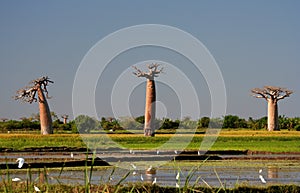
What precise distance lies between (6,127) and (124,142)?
139ft

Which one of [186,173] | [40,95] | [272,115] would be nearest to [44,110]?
[40,95]

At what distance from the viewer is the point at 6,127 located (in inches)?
3359

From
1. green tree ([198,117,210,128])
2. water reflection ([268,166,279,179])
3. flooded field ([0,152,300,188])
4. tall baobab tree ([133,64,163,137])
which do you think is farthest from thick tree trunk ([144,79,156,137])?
water reflection ([268,166,279,179])

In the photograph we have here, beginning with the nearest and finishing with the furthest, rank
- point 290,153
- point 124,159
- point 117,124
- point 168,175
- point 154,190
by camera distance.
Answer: point 154,190 < point 168,175 < point 124,159 < point 290,153 < point 117,124

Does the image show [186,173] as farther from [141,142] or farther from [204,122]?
[204,122]

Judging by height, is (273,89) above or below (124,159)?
above

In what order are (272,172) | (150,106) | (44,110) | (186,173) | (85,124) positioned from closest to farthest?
(186,173) < (272,172) < (44,110) < (150,106) < (85,124)

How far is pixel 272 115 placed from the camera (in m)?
69.8

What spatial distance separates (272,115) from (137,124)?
1403 centimetres

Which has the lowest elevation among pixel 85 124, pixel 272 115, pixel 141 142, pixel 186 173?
pixel 186 173

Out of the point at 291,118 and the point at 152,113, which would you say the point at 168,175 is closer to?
the point at 152,113

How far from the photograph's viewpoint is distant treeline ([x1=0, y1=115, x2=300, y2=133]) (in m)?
67.7

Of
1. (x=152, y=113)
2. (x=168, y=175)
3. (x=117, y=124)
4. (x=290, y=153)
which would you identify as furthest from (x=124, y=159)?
(x=117, y=124)

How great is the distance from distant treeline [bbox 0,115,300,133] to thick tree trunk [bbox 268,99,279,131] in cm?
379
